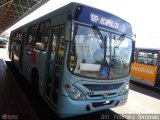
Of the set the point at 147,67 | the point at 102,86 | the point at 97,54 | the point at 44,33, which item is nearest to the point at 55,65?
the point at 97,54

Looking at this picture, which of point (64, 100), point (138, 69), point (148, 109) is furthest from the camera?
point (138, 69)

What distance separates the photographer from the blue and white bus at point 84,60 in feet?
15.0

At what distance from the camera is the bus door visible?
4926mm

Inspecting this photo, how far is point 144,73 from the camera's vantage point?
12.6 metres

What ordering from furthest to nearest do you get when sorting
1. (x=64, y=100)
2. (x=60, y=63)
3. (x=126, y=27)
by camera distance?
(x=126, y=27)
(x=60, y=63)
(x=64, y=100)

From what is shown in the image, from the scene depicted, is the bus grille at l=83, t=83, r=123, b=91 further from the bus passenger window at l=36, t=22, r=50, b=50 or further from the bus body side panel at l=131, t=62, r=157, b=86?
the bus body side panel at l=131, t=62, r=157, b=86

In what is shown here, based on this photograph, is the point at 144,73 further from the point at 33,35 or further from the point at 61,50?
the point at 61,50

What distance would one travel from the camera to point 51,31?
5.79 m

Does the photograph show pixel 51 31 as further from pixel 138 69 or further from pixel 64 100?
pixel 138 69

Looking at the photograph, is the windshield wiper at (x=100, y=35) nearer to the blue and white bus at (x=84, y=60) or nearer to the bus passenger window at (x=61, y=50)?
the blue and white bus at (x=84, y=60)

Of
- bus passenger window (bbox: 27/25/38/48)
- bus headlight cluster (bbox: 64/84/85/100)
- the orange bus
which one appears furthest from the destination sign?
the orange bus

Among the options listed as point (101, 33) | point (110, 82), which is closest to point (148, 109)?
point (110, 82)

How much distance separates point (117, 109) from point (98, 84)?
221cm

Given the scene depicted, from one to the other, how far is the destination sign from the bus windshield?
238 millimetres
